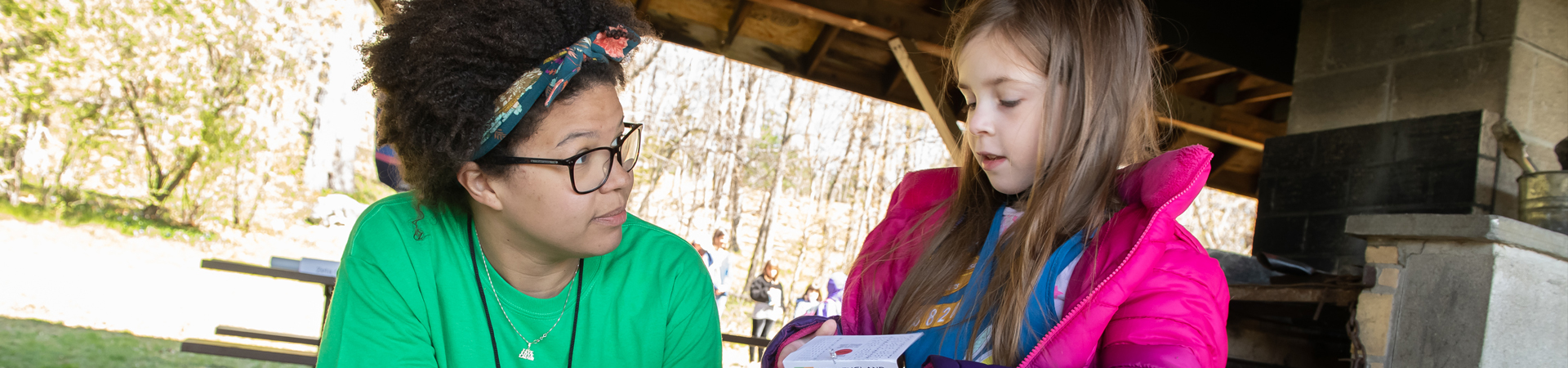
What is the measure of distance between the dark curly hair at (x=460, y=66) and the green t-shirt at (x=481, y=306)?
5.6 inches

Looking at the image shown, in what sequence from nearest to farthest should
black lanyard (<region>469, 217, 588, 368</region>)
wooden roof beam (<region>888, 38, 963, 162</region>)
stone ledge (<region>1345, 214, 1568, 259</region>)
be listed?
black lanyard (<region>469, 217, 588, 368</region>)
stone ledge (<region>1345, 214, 1568, 259</region>)
wooden roof beam (<region>888, 38, 963, 162</region>)

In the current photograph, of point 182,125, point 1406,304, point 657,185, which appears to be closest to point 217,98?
point 182,125

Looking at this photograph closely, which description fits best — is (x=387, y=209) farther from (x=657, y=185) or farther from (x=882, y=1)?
(x=657, y=185)

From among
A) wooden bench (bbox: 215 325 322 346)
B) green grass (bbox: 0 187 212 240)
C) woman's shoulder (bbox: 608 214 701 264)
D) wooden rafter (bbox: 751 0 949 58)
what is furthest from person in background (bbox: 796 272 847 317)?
green grass (bbox: 0 187 212 240)

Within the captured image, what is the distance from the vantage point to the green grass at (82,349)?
5727 mm

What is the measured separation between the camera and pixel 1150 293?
1.17 metres

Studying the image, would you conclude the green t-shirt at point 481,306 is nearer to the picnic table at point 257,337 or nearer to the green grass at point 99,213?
the picnic table at point 257,337

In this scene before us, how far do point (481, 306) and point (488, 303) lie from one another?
0.04ft

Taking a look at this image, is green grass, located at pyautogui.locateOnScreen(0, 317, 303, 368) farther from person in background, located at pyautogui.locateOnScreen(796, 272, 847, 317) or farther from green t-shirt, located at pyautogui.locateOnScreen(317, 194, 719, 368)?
person in background, located at pyautogui.locateOnScreen(796, 272, 847, 317)

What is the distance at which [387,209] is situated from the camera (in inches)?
65.2

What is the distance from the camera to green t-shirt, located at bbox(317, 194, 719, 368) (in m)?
1.53

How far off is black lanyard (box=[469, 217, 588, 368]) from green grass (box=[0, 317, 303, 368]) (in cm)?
451

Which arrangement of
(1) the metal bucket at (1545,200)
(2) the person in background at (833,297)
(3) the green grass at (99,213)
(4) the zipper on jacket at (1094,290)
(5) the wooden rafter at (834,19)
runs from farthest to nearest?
1. (3) the green grass at (99,213)
2. (2) the person in background at (833,297)
3. (5) the wooden rafter at (834,19)
4. (1) the metal bucket at (1545,200)
5. (4) the zipper on jacket at (1094,290)

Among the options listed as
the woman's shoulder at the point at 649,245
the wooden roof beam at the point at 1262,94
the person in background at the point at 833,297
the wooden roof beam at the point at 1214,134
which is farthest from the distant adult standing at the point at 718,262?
the woman's shoulder at the point at 649,245
